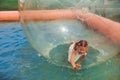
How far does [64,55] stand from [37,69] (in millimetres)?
775

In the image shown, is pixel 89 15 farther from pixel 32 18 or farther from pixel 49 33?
pixel 32 18

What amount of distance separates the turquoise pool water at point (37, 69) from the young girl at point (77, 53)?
0.38 m

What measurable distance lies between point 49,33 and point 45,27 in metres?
0.12

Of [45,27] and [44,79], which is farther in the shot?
[44,79]

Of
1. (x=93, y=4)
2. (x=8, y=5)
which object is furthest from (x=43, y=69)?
(x=8, y=5)

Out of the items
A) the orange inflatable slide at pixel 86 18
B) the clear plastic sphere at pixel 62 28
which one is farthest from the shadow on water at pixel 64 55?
the orange inflatable slide at pixel 86 18

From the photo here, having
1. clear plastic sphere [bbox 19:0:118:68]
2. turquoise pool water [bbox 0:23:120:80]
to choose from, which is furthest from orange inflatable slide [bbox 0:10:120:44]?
turquoise pool water [bbox 0:23:120:80]

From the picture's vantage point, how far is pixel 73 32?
288cm

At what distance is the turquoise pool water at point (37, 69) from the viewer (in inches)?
137

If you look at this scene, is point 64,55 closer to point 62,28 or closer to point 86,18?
point 62,28

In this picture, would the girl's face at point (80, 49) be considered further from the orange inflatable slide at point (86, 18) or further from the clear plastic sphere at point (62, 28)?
the orange inflatable slide at point (86, 18)

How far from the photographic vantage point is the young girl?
2898 mm

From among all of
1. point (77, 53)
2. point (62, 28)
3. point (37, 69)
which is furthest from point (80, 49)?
point (37, 69)

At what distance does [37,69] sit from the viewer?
3.70 meters
